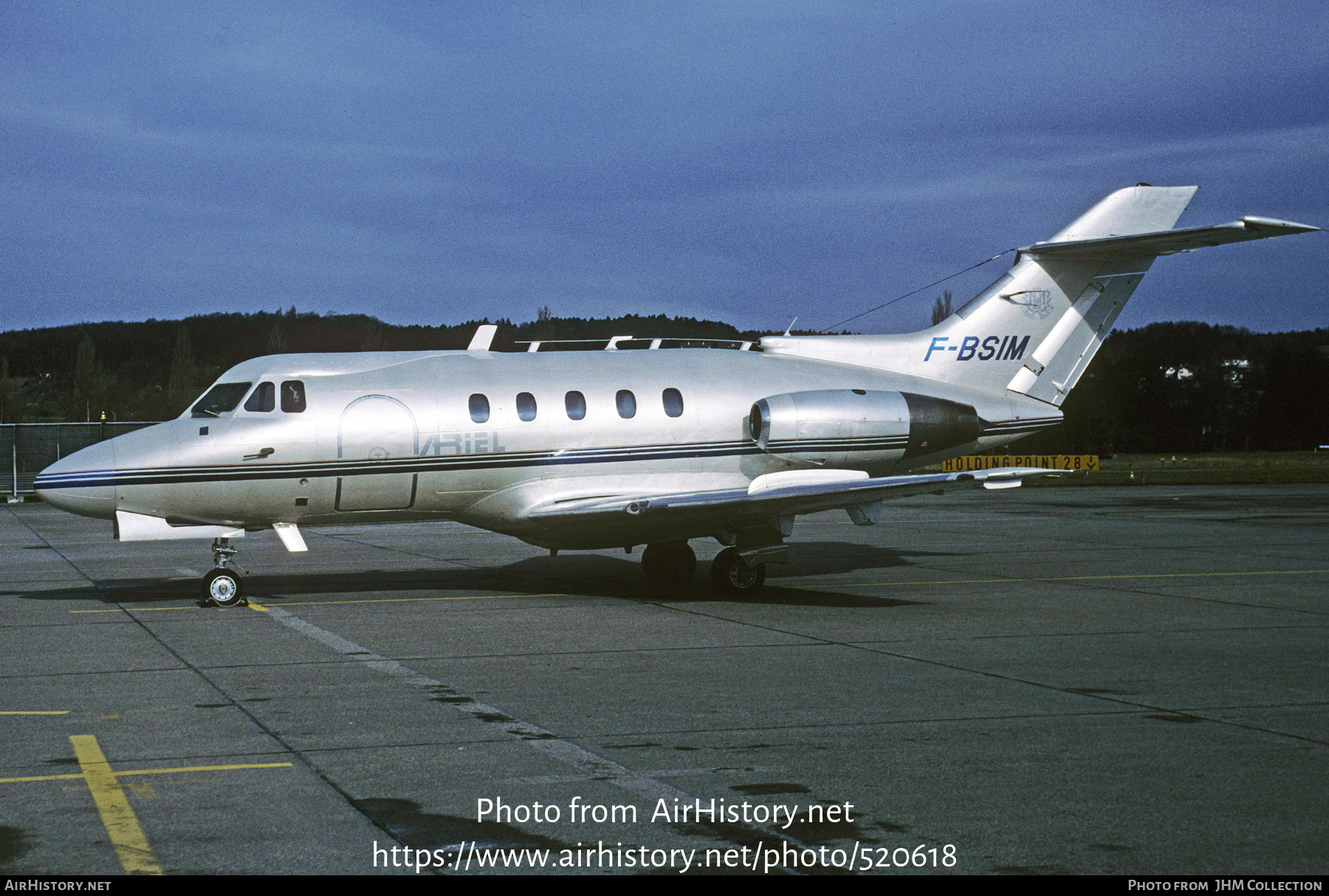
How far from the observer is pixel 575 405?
55.0 ft

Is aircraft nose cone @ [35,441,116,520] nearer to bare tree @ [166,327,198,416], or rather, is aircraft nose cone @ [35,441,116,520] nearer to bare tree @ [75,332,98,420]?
bare tree @ [166,327,198,416]

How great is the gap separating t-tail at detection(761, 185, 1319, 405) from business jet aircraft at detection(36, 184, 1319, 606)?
0.03 m

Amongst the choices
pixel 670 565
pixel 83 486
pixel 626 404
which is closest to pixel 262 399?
pixel 83 486

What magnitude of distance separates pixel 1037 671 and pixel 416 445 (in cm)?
845

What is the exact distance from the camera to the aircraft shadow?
1645 centimetres

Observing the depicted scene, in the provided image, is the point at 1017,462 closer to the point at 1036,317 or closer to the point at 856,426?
the point at 1036,317

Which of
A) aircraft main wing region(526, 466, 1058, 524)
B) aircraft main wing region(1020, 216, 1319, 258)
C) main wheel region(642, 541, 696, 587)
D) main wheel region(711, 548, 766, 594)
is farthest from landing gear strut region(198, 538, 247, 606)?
aircraft main wing region(1020, 216, 1319, 258)

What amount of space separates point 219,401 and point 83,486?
189 centimetres

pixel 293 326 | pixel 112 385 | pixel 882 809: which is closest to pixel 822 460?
pixel 882 809

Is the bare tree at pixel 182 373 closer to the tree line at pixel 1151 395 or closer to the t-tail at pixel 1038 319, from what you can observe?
the tree line at pixel 1151 395

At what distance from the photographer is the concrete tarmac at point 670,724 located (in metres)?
6.16

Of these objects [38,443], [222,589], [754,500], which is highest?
[38,443]
